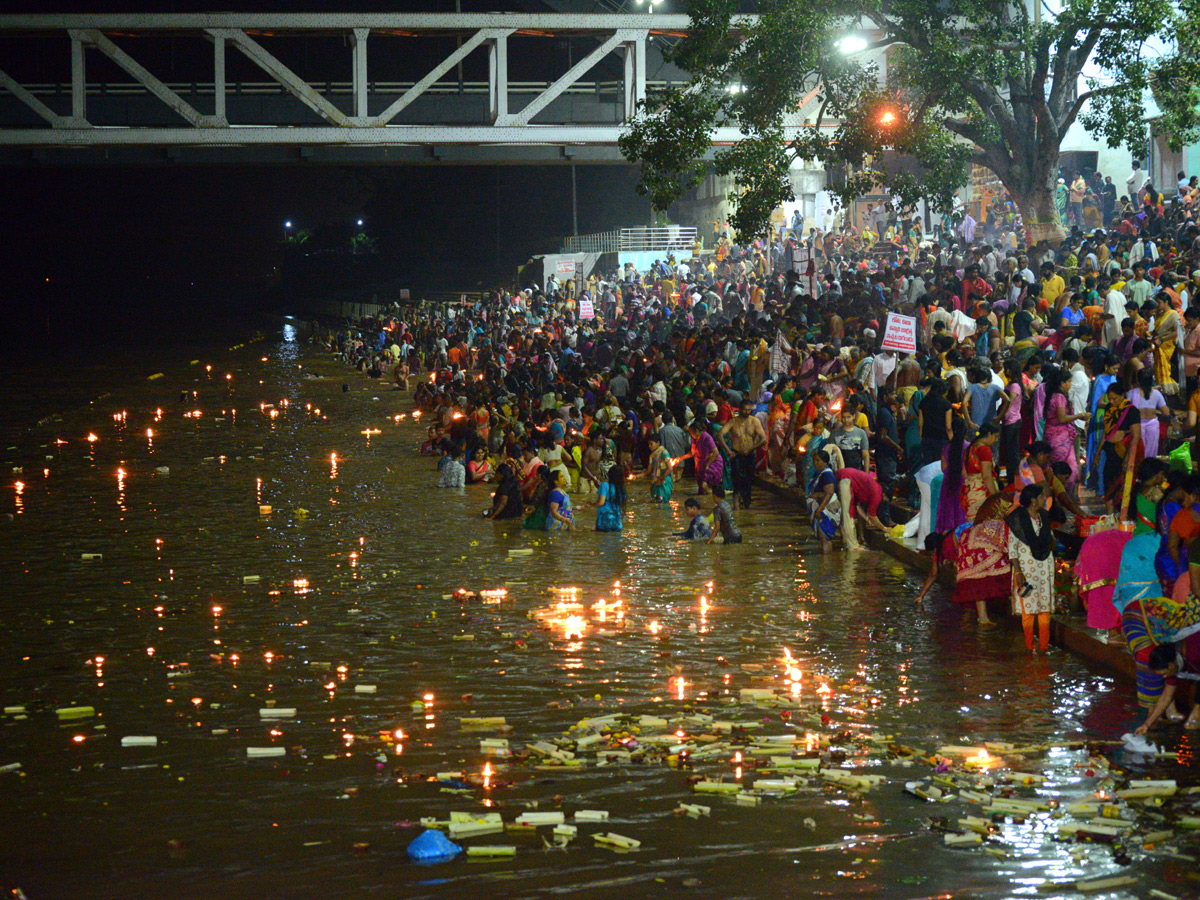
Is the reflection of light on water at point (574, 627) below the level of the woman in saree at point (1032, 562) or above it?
below

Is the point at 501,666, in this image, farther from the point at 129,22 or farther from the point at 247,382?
the point at 247,382

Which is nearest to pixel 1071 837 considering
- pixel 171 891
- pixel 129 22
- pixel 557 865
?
pixel 557 865

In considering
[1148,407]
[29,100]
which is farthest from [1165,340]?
[29,100]

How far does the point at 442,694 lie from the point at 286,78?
1127 inches

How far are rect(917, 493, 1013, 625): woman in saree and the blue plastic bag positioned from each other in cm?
572

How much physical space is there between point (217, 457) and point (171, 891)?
21629 mm

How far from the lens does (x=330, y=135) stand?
116ft

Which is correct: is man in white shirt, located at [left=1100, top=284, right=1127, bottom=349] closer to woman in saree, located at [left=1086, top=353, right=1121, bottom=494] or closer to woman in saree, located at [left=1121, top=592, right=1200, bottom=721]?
woman in saree, located at [left=1086, top=353, right=1121, bottom=494]

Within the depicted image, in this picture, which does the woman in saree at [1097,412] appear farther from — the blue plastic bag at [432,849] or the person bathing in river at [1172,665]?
the blue plastic bag at [432,849]

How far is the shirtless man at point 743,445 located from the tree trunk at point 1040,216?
11822 millimetres

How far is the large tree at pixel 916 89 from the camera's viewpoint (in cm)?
2567

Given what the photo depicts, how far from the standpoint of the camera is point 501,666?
11570 millimetres

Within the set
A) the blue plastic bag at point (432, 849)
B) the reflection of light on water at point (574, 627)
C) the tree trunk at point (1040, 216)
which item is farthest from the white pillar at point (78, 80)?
the blue plastic bag at point (432, 849)

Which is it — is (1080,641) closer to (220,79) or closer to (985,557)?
(985,557)
